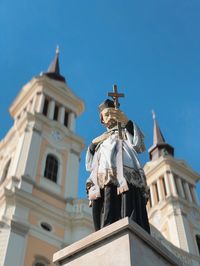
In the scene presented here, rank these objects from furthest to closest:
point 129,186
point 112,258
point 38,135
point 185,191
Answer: point 185,191 → point 38,135 → point 129,186 → point 112,258

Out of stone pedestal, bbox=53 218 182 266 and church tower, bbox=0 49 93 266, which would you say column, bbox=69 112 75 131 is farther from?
stone pedestal, bbox=53 218 182 266

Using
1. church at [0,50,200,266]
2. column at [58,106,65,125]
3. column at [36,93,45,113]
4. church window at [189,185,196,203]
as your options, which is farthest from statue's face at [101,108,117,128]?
church window at [189,185,196,203]

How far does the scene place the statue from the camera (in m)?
4.16

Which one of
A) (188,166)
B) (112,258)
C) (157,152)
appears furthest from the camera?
(157,152)

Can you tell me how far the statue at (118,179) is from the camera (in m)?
4.16

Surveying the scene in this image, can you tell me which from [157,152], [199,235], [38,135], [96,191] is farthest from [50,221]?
[157,152]

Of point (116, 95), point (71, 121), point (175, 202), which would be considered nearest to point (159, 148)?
point (175, 202)

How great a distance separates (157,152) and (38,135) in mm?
16499

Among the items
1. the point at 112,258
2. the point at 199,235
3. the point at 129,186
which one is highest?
the point at 199,235

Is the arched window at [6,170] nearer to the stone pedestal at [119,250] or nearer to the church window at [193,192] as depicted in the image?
the church window at [193,192]

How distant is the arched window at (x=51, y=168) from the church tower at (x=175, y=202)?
28.8 feet

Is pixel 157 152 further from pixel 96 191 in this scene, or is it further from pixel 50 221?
Result: pixel 96 191

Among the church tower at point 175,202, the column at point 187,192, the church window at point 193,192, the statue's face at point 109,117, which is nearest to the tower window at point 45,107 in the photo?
the church tower at point 175,202

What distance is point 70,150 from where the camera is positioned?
22.8 meters
